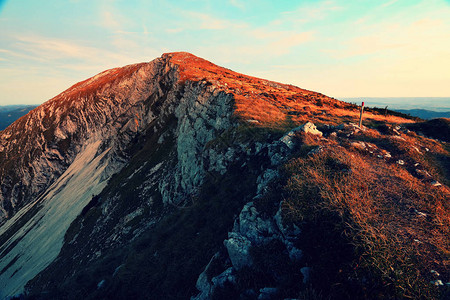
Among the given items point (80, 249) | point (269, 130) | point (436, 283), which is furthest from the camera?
point (80, 249)

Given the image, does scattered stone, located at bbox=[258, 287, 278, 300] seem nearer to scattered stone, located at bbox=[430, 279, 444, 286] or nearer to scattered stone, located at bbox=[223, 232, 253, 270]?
scattered stone, located at bbox=[223, 232, 253, 270]

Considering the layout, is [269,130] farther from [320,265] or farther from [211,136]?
[320,265]

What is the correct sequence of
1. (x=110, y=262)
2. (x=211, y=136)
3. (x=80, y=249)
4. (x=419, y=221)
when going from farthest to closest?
(x=80, y=249)
(x=211, y=136)
(x=110, y=262)
(x=419, y=221)

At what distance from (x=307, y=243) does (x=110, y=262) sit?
20481 millimetres

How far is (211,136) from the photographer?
117 feet

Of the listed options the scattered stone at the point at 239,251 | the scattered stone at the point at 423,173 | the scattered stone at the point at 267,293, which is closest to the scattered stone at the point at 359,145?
the scattered stone at the point at 423,173

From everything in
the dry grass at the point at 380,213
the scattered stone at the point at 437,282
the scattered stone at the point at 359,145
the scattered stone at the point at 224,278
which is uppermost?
the scattered stone at the point at 359,145

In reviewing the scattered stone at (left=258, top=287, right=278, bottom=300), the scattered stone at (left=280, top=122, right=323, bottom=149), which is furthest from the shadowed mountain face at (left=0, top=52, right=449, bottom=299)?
the scattered stone at (left=280, top=122, right=323, bottom=149)

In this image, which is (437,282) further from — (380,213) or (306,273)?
(306,273)

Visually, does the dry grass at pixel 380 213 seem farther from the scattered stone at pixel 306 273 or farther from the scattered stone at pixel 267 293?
the scattered stone at pixel 267 293

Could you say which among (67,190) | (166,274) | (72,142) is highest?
(166,274)

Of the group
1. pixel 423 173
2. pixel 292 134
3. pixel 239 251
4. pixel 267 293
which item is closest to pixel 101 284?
Answer: pixel 239 251

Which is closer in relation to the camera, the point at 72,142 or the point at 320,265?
the point at 320,265

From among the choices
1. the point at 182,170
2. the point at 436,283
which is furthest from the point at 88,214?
the point at 436,283
